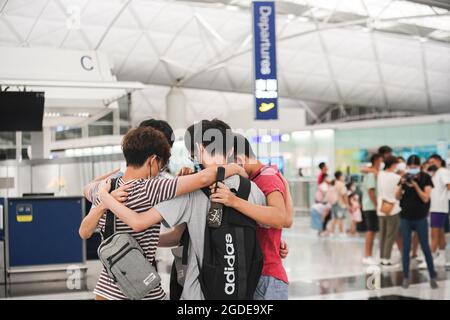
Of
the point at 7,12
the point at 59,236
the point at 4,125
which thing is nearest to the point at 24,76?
the point at 4,125

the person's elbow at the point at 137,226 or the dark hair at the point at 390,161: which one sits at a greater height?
the dark hair at the point at 390,161

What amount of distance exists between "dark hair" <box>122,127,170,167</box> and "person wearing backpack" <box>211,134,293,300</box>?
393 millimetres

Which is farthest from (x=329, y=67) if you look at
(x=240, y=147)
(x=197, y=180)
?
(x=197, y=180)

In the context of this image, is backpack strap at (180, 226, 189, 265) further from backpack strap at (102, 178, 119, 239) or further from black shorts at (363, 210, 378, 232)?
black shorts at (363, 210, 378, 232)

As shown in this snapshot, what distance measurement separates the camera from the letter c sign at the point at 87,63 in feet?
35.1

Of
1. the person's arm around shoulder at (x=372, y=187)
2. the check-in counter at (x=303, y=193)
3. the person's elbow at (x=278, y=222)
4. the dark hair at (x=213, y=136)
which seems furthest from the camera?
the check-in counter at (x=303, y=193)

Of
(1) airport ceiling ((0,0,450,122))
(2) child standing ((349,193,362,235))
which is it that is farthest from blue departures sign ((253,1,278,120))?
(2) child standing ((349,193,362,235))

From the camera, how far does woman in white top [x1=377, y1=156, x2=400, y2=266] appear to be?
10172 millimetres

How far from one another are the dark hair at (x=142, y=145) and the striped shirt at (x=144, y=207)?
12 centimetres

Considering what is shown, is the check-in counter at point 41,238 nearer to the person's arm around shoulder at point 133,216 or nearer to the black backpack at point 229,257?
the person's arm around shoulder at point 133,216

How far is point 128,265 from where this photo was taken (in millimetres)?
2982

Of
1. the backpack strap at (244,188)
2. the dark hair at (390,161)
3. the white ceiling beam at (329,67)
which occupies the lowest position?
the backpack strap at (244,188)

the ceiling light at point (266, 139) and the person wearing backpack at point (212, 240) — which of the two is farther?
the ceiling light at point (266, 139)

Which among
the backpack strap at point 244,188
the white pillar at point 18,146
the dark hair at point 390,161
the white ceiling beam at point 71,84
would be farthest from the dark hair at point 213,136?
the white pillar at point 18,146
